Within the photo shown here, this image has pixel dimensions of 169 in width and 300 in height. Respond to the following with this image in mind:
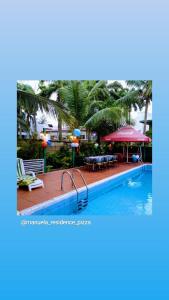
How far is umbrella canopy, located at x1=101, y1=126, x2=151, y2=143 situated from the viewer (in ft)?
51.5

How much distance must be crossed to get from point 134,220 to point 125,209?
2.42 m

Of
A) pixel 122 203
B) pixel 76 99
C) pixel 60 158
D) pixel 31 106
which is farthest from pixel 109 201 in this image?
pixel 76 99

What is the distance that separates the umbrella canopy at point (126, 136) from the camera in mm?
15695

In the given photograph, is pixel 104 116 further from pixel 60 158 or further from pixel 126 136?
pixel 60 158

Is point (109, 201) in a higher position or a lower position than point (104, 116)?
lower

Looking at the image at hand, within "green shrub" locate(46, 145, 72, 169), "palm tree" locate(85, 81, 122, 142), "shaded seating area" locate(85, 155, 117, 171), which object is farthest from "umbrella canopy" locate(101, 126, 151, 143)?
"green shrub" locate(46, 145, 72, 169)

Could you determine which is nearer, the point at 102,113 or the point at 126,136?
the point at 102,113

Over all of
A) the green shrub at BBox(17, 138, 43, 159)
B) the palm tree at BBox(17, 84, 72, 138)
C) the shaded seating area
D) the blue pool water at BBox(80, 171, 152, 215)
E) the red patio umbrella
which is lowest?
the blue pool water at BBox(80, 171, 152, 215)

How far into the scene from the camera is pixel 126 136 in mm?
15969

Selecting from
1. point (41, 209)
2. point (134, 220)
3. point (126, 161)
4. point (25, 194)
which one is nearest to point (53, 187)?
point (25, 194)

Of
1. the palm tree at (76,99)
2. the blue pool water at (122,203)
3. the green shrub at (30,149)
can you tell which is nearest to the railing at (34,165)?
the green shrub at (30,149)

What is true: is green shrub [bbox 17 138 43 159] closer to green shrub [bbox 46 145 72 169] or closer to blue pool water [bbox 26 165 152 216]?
green shrub [bbox 46 145 72 169]

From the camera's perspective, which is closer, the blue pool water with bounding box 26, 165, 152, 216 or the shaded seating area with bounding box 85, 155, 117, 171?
the blue pool water with bounding box 26, 165, 152, 216

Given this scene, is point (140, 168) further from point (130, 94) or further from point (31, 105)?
point (31, 105)
